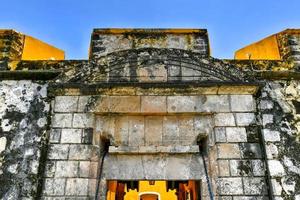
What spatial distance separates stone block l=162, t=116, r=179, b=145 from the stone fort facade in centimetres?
1

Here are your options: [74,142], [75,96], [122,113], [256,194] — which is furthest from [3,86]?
[256,194]

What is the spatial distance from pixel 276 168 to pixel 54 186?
2.60 meters

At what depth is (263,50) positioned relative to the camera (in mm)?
5781

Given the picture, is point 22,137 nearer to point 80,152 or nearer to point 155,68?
point 80,152

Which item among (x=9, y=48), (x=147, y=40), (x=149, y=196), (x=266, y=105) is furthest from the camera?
(x=149, y=196)

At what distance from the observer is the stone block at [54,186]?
164 inches

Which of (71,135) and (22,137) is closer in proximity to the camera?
(71,135)

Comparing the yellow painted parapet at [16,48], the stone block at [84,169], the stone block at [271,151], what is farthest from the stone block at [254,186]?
the yellow painted parapet at [16,48]

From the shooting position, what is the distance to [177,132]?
461 cm

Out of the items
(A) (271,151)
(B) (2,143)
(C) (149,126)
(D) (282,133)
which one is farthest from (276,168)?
(B) (2,143)

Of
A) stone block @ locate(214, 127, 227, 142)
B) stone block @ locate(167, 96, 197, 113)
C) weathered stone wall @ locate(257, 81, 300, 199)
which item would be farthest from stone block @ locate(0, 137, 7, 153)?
weathered stone wall @ locate(257, 81, 300, 199)

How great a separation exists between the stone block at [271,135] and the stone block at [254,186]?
0.55 m

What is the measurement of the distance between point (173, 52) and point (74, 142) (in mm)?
1750

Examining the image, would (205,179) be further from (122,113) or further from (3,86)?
(3,86)
